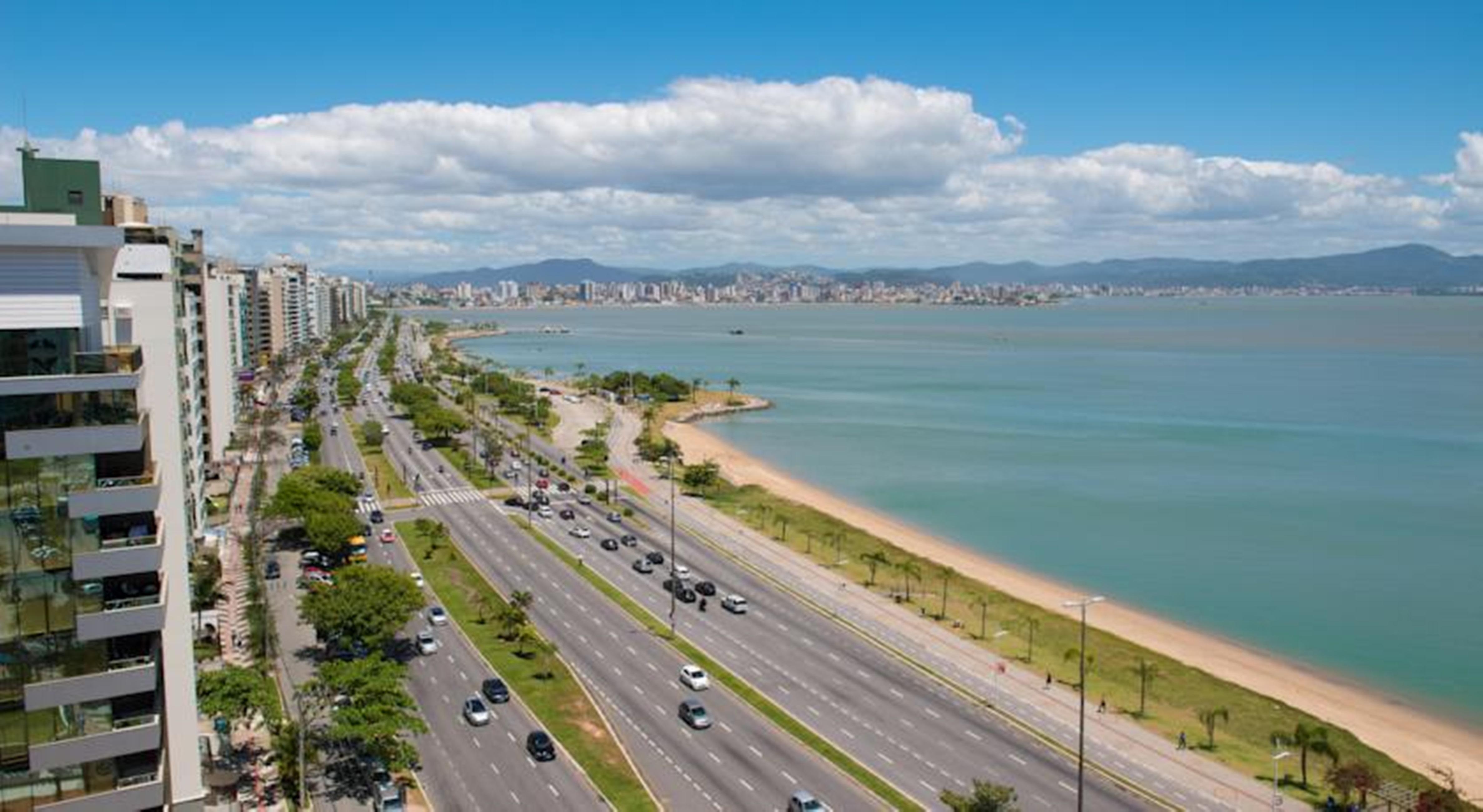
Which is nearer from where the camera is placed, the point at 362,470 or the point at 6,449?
the point at 6,449

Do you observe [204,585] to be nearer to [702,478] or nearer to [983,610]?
[983,610]

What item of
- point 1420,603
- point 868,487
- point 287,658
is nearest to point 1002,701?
point 287,658

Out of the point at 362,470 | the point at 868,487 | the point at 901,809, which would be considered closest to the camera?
the point at 901,809

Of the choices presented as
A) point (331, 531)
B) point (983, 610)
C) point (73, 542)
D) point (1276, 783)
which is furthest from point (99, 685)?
point (983, 610)

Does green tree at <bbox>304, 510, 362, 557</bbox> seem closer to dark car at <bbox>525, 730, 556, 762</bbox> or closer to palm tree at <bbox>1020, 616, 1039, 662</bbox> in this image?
dark car at <bbox>525, 730, 556, 762</bbox>

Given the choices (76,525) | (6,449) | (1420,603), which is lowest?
(1420,603)

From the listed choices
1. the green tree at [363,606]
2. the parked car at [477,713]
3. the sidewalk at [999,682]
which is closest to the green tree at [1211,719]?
the sidewalk at [999,682]

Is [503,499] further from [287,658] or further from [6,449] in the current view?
[6,449]
